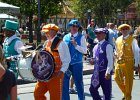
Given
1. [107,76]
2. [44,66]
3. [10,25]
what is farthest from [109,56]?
[10,25]

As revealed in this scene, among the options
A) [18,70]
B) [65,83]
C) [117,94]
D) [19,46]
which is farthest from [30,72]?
[117,94]

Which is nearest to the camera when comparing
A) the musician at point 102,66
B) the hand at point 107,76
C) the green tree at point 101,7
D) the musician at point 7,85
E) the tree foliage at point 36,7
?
the musician at point 7,85

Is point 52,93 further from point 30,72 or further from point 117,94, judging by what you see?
point 117,94

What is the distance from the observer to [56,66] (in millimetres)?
7082

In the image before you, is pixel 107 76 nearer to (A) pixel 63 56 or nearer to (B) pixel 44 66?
(A) pixel 63 56

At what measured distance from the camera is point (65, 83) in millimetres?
8508

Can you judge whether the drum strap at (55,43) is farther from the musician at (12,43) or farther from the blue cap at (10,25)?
the blue cap at (10,25)

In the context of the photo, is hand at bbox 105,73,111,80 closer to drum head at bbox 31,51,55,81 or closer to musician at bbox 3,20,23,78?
drum head at bbox 31,51,55,81

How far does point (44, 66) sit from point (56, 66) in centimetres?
19

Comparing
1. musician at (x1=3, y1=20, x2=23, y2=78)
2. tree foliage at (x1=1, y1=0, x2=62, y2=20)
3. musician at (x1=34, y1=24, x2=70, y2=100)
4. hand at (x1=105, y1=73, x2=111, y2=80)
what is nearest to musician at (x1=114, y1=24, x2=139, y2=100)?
hand at (x1=105, y1=73, x2=111, y2=80)

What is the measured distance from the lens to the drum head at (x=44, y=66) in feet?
22.8

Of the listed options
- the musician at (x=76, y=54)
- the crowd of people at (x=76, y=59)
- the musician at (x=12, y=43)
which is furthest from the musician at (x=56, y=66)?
the musician at (x=76, y=54)

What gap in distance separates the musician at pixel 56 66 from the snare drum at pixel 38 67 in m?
0.10

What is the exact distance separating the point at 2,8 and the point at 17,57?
12425 mm
